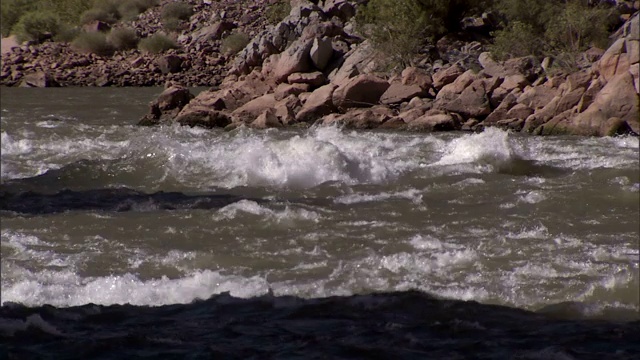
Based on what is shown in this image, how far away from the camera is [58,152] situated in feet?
54.5

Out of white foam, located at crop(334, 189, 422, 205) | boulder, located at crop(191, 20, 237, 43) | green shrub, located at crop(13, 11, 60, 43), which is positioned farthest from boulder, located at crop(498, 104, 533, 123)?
green shrub, located at crop(13, 11, 60, 43)

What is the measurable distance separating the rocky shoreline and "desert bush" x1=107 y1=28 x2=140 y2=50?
41.7 feet

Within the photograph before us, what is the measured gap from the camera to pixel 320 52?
79.5 feet

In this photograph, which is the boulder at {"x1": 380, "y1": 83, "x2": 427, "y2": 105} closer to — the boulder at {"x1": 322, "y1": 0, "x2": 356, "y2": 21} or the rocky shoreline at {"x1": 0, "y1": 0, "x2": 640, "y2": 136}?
the rocky shoreline at {"x1": 0, "y1": 0, "x2": 640, "y2": 136}

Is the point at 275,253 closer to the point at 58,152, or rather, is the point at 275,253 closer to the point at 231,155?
the point at 231,155

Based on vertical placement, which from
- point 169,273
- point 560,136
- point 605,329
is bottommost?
point 605,329

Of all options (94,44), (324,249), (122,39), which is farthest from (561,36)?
(94,44)

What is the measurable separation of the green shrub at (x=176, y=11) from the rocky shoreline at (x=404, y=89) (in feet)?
48.6

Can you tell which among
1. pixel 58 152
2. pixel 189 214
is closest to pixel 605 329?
pixel 189 214

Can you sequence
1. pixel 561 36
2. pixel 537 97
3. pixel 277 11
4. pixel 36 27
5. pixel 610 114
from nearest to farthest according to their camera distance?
pixel 610 114 < pixel 537 97 < pixel 561 36 < pixel 277 11 < pixel 36 27

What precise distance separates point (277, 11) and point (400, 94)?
62.2 ft

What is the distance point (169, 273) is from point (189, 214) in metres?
2.74

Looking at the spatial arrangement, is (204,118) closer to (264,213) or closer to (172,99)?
(172,99)

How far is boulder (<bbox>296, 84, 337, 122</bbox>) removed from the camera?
20203mm
